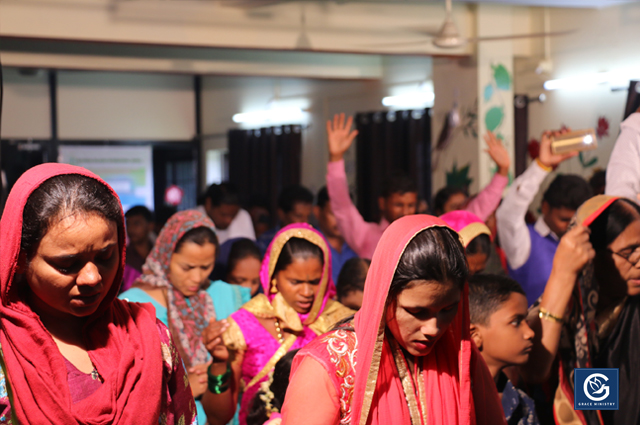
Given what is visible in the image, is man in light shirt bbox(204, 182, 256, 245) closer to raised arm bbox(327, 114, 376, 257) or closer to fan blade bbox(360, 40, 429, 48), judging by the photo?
raised arm bbox(327, 114, 376, 257)

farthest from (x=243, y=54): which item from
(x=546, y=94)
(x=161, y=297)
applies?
(x=161, y=297)

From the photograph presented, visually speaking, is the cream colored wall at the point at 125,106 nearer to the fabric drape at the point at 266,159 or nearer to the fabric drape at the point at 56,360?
the fabric drape at the point at 266,159

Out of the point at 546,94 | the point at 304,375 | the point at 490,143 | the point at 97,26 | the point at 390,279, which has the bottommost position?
the point at 304,375

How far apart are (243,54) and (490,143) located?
11.1ft

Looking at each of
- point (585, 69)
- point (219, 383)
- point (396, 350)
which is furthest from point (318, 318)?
point (585, 69)

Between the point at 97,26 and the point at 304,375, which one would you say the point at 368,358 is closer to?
the point at 304,375

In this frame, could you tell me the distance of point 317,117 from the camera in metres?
8.73

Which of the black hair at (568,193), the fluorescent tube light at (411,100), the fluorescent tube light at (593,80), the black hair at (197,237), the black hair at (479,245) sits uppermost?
the fluorescent tube light at (411,100)

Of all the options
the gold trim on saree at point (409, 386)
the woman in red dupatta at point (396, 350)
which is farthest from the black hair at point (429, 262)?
the gold trim on saree at point (409, 386)

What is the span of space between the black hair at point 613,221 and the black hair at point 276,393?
99 cm

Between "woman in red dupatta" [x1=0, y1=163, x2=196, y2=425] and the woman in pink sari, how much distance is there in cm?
101

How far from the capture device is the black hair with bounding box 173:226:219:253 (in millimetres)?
2824

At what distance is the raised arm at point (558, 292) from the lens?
6.36 ft

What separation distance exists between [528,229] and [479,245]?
3.48 feet
